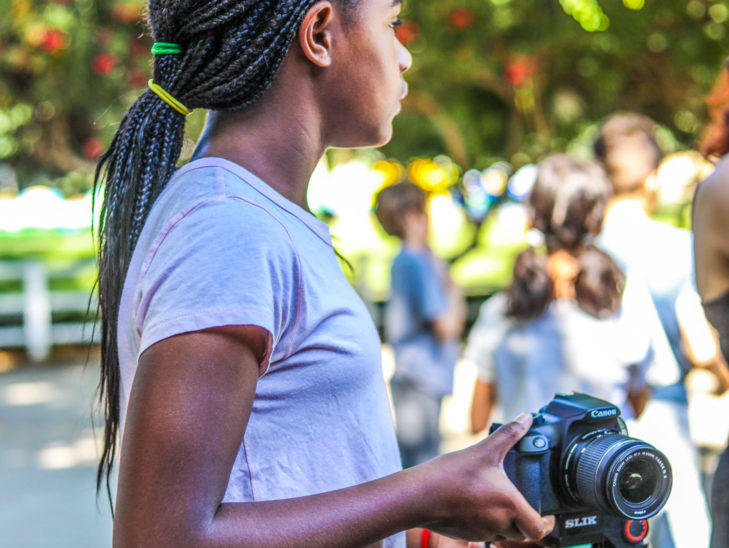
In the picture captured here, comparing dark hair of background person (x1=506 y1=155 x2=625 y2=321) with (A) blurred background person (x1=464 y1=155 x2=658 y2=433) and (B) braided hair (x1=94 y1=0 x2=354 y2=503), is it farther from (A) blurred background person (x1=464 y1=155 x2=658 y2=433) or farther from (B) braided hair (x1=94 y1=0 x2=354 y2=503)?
(B) braided hair (x1=94 y1=0 x2=354 y2=503)

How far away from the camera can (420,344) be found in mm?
4527

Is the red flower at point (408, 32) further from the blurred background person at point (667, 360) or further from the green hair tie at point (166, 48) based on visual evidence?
the green hair tie at point (166, 48)

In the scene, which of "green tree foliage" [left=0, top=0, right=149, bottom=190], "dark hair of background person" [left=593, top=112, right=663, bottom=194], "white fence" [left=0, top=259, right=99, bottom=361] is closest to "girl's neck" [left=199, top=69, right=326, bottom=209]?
"dark hair of background person" [left=593, top=112, right=663, bottom=194]

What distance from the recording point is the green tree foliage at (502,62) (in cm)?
681

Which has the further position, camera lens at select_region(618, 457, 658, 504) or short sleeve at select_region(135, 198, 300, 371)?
camera lens at select_region(618, 457, 658, 504)

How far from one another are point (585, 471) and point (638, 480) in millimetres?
81

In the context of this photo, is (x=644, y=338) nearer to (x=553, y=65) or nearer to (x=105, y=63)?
(x=105, y=63)

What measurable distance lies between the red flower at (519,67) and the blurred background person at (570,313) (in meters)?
3.99

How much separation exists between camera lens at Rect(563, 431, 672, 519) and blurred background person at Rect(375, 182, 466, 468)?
121 inches

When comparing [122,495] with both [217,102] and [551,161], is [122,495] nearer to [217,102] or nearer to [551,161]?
[217,102]

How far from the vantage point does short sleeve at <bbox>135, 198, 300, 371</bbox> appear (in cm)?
106

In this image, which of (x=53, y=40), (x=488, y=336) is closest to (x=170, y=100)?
(x=488, y=336)

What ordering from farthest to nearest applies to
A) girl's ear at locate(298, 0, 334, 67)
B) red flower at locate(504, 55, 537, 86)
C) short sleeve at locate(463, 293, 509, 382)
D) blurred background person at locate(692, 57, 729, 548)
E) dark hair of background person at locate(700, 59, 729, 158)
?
red flower at locate(504, 55, 537, 86)
short sleeve at locate(463, 293, 509, 382)
dark hair of background person at locate(700, 59, 729, 158)
blurred background person at locate(692, 57, 729, 548)
girl's ear at locate(298, 0, 334, 67)

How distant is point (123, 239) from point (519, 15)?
6.01 meters
